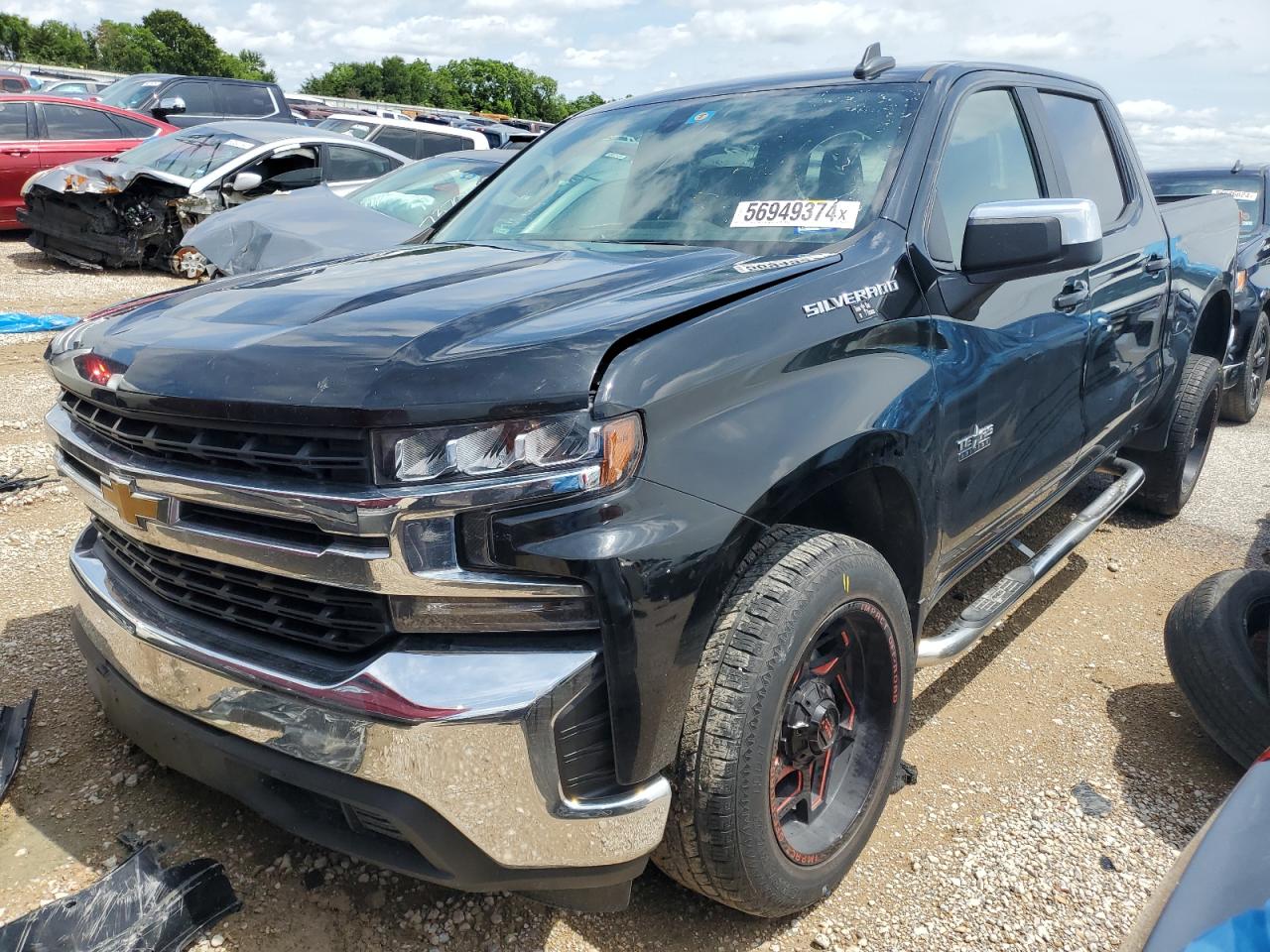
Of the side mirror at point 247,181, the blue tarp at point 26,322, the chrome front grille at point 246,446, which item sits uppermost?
the chrome front grille at point 246,446

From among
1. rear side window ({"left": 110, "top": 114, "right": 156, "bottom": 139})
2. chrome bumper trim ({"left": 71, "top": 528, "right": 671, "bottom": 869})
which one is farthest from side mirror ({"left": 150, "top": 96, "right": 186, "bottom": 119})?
chrome bumper trim ({"left": 71, "top": 528, "right": 671, "bottom": 869})

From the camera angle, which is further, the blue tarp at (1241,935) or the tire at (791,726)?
the tire at (791,726)

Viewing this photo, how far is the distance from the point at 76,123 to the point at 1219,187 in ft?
41.0

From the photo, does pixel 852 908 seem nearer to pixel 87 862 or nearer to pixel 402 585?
pixel 402 585

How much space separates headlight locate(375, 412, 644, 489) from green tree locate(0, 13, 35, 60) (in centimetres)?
7374

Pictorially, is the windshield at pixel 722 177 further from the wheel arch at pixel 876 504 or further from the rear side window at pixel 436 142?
the rear side window at pixel 436 142

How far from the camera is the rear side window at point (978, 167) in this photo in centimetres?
270

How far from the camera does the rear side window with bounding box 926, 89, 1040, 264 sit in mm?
2701

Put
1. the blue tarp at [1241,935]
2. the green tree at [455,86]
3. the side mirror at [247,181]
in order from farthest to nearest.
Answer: the green tree at [455,86]
the side mirror at [247,181]
the blue tarp at [1241,935]

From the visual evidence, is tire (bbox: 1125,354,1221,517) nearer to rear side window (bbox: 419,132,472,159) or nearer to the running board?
the running board

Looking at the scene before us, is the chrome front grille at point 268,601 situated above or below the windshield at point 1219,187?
below

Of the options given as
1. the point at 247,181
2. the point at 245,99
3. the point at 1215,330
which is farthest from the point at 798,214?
the point at 245,99

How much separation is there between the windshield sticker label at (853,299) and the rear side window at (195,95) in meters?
15.9

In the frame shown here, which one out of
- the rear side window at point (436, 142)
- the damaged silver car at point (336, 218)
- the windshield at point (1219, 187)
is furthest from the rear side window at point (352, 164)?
the windshield at point (1219, 187)
